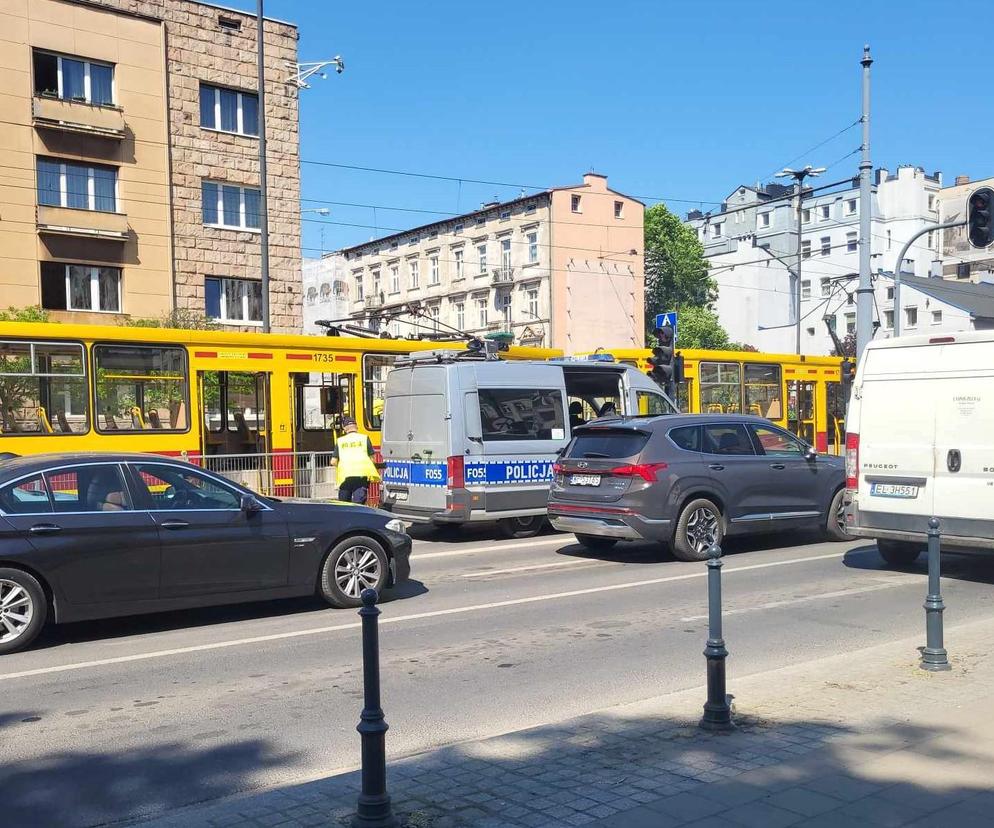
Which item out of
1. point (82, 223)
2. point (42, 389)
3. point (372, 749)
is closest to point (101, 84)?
point (82, 223)

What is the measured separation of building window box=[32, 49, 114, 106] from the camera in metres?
27.6

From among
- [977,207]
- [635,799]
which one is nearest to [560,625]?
[635,799]

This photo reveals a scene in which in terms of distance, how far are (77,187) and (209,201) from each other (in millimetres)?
3874

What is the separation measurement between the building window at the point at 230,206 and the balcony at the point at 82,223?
8.97 ft

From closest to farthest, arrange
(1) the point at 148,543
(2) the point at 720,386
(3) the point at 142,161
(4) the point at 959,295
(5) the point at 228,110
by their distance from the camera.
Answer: (1) the point at 148,543
(2) the point at 720,386
(3) the point at 142,161
(5) the point at 228,110
(4) the point at 959,295

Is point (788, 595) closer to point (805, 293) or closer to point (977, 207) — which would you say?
point (977, 207)

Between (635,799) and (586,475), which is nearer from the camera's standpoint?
(635,799)

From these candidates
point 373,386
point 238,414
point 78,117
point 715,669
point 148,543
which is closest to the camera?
point 715,669

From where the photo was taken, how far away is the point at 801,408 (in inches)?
966

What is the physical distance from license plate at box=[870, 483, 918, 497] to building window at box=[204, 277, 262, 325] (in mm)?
23705

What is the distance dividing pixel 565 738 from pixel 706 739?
0.74 metres

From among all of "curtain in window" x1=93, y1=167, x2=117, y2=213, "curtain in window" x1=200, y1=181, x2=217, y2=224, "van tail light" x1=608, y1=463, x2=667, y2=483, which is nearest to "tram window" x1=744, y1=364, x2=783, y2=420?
"van tail light" x1=608, y1=463, x2=667, y2=483

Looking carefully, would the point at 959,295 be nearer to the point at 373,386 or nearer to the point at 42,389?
the point at 373,386

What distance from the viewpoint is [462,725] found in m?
5.91
